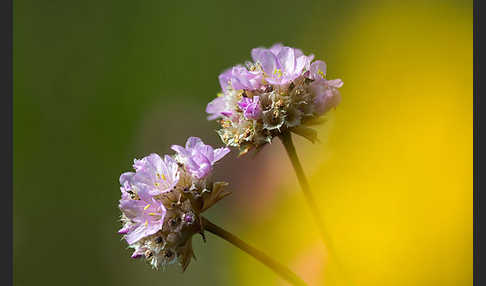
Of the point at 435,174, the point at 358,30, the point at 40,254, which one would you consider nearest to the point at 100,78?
the point at 40,254

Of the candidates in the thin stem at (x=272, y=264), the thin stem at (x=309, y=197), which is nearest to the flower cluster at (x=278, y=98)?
→ the thin stem at (x=309, y=197)

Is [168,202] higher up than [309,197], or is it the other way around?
[168,202]

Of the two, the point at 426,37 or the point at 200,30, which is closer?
the point at 426,37

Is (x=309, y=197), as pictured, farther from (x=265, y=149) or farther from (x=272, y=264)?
(x=265, y=149)

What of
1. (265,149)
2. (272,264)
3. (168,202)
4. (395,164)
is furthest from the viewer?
(265,149)

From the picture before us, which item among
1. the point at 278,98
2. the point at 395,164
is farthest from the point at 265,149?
the point at 278,98

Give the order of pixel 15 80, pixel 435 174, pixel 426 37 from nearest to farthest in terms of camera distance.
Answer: pixel 435 174, pixel 426 37, pixel 15 80

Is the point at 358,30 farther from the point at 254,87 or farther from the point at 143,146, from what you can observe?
the point at 254,87

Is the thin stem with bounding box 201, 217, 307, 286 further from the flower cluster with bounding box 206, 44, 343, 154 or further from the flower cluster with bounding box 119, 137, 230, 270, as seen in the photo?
the flower cluster with bounding box 206, 44, 343, 154
